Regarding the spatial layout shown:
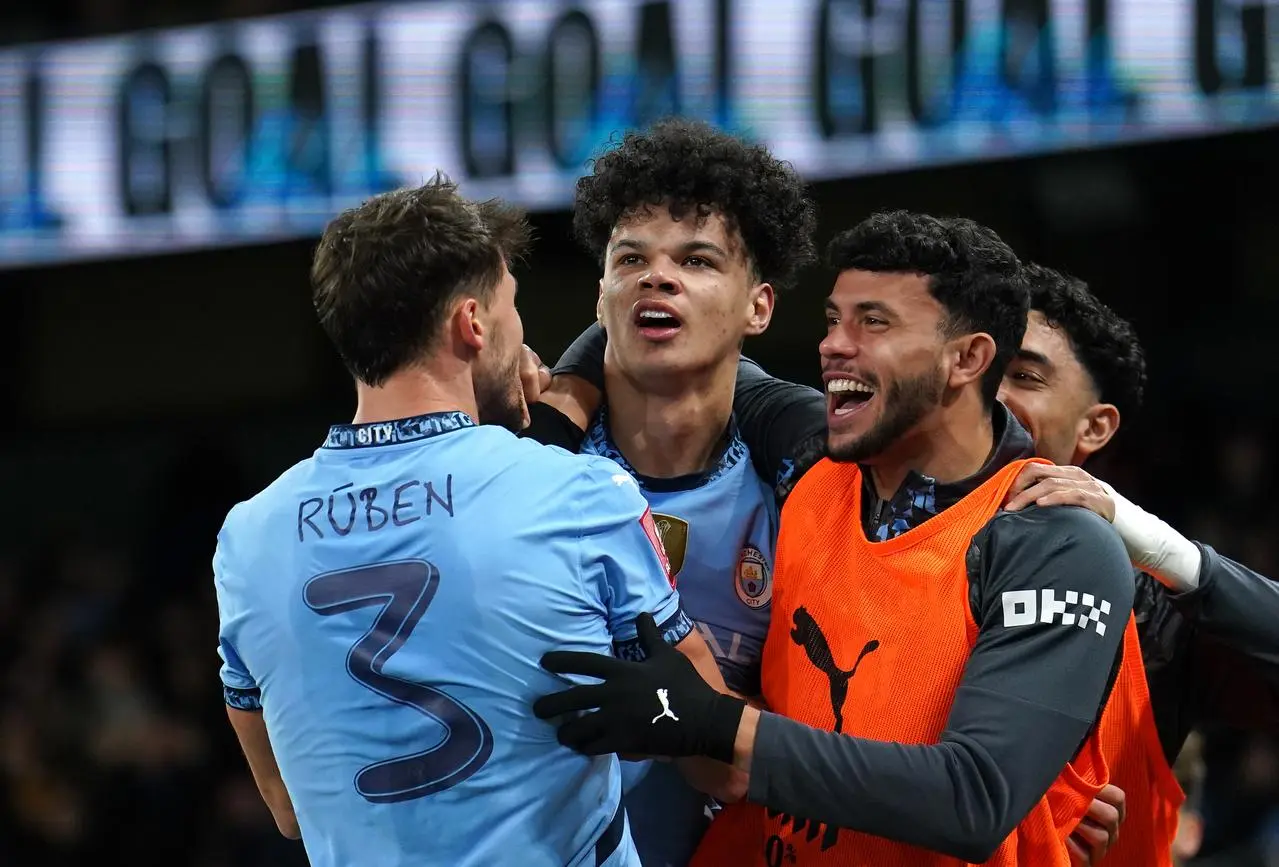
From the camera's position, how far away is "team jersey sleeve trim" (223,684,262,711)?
8.84 feet

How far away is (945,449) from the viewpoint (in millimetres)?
2926

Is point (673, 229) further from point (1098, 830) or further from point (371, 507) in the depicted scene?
point (1098, 830)

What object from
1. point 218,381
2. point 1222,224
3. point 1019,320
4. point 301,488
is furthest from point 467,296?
point 218,381

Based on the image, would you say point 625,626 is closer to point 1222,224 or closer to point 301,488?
point 301,488

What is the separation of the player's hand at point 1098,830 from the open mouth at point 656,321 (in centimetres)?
118

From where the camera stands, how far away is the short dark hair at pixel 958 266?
116 inches

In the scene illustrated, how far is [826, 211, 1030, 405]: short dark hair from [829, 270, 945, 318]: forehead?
0.04ft

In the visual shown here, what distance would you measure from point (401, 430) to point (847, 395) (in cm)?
88

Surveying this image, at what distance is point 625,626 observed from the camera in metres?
2.52

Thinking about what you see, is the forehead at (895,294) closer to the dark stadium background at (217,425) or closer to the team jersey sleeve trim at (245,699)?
the team jersey sleeve trim at (245,699)

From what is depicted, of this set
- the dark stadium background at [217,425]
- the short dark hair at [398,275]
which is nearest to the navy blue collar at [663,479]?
the short dark hair at [398,275]

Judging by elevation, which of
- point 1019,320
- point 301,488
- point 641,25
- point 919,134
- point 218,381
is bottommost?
point 218,381

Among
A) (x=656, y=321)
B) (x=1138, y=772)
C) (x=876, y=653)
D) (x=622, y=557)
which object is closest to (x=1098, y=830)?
(x=1138, y=772)

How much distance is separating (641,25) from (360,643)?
4224mm
